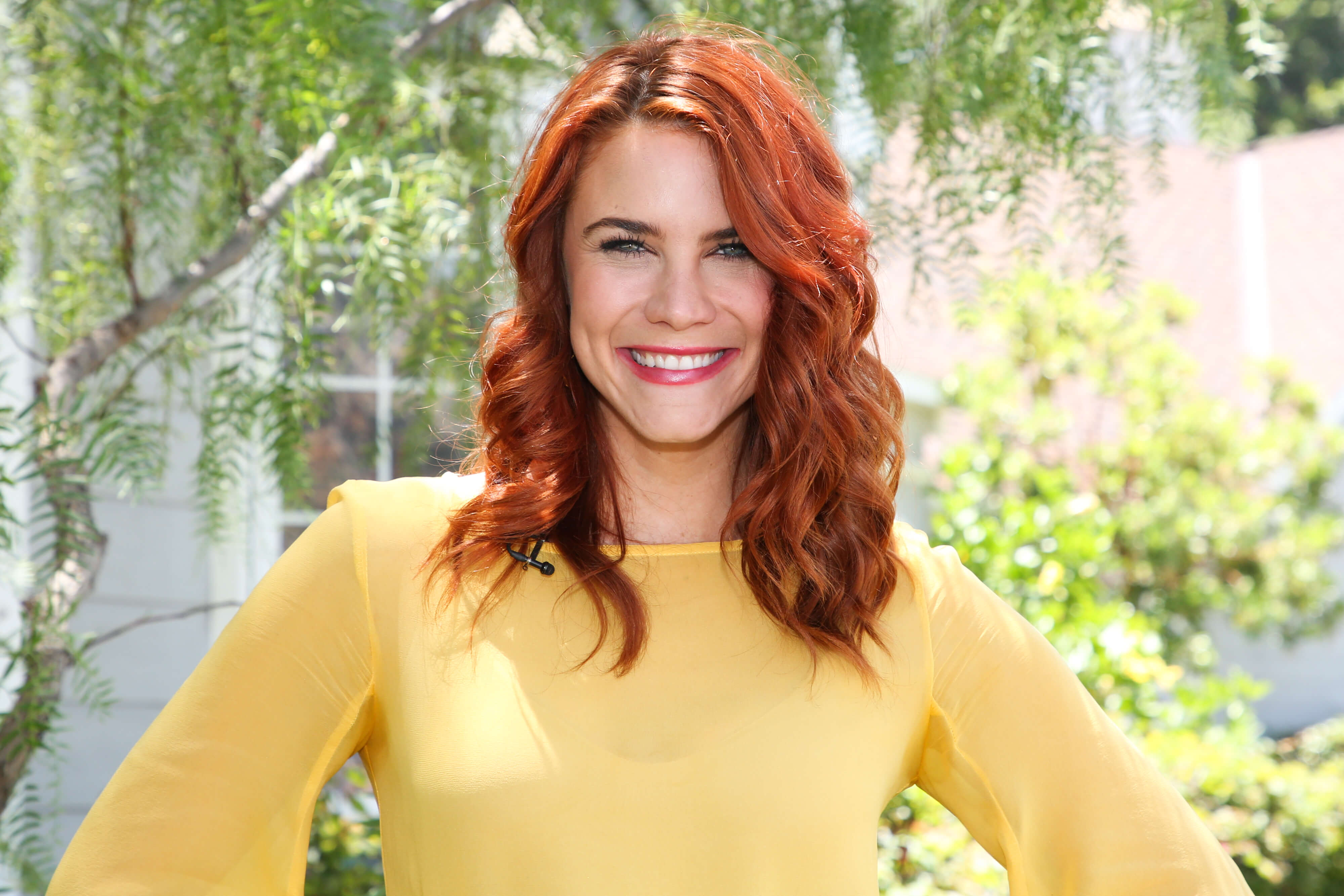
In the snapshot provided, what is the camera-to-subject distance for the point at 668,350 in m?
1.36

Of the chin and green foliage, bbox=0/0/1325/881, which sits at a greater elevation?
green foliage, bbox=0/0/1325/881

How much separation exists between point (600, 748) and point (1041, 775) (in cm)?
50

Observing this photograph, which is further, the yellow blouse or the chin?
the chin

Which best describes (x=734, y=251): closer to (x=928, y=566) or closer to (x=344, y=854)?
(x=928, y=566)

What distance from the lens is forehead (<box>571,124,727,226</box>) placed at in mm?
1328

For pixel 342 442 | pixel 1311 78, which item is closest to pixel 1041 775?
pixel 342 442

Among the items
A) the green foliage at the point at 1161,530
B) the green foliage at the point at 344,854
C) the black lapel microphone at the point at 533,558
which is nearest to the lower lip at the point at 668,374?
the black lapel microphone at the point at 533,558

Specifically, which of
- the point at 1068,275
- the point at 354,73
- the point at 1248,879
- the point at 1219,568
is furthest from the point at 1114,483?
the point at 354,73

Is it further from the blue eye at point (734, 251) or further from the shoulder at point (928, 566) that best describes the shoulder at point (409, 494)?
the shoulder at point (928, 566)

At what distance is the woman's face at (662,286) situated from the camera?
1332 mm

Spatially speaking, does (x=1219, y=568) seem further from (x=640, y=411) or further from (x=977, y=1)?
(x=640, y=411)

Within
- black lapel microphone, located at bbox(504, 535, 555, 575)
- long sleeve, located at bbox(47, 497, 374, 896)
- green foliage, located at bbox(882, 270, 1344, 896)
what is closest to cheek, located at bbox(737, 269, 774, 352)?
black lapel microphone, located at bbox(504, 535, 555, 575)

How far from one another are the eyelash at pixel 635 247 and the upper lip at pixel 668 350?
105 mm

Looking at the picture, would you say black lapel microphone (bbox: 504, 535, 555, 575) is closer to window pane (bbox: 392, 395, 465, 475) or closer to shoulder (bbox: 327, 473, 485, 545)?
shoulder (bbox: 327, 473, 485, 545)
